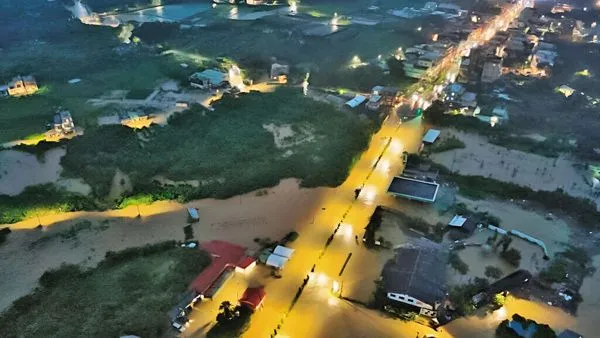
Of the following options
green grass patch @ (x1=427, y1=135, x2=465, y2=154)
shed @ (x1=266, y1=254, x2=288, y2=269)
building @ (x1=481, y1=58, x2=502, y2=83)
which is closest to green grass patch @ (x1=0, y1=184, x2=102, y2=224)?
shed @ (x1=266, y1=254, x2=288, y2=269)

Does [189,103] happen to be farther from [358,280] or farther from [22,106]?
[358,280]

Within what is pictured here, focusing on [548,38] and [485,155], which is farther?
[548,38]

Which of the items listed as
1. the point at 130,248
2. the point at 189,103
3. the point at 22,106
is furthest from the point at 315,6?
the point at 130,248

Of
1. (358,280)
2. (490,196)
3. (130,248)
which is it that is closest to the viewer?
(358,280)

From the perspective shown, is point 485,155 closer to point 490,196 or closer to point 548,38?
point 490,196

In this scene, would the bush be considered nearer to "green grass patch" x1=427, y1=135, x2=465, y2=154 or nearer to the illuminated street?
the illuminated street

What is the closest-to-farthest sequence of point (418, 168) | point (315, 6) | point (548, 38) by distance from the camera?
point (418, 168) → point (548, 38) → point (315, 6)
